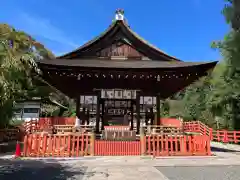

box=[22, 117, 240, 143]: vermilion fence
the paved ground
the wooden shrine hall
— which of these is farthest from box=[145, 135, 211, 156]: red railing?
box=[22, 117, 240, 143]: vermilion fence

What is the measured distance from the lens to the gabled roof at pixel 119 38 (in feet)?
45.5

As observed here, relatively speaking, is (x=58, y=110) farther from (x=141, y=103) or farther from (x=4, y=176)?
(x=4, y=176)

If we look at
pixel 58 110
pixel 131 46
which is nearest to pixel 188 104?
pixel 58 110

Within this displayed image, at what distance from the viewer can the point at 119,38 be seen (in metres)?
14.3

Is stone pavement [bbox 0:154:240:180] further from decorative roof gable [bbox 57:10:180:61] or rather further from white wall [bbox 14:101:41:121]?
white wall [bbox 14:101:41:121]

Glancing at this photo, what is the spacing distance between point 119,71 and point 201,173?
626cm

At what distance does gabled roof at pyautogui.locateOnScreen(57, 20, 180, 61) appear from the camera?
13.9m

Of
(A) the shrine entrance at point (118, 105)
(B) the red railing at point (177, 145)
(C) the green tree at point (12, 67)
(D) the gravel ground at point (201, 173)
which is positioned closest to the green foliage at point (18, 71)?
(C) the green tree at point (12, 67)

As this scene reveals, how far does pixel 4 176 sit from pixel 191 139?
857cm

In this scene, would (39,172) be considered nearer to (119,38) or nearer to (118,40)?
(118,40)

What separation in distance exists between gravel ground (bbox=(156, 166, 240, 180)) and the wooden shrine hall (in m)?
5.21

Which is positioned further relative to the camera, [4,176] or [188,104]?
[188,104]

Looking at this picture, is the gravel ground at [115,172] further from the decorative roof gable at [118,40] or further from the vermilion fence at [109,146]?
the decorative roof gable at [118,40]

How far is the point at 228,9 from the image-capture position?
6.45 meters
